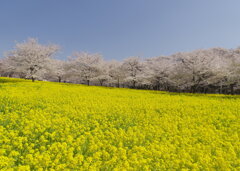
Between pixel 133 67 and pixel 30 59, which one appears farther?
pixel 133 67

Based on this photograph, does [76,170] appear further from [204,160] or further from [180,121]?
[180,121]

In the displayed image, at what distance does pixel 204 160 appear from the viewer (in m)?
5.98

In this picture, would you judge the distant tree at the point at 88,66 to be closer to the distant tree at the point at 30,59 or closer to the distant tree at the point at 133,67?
the distant tree at the point at 133,67

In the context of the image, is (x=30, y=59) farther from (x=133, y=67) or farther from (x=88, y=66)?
(x=133, y=67)

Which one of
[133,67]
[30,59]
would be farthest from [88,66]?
[30,59]

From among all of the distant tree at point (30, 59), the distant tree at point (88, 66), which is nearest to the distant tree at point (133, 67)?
the distant tree at point (88, 66)

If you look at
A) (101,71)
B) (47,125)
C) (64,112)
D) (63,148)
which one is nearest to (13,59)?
(101,71)

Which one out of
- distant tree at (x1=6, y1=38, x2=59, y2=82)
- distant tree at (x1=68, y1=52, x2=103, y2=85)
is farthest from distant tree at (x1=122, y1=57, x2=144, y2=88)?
distant tree at (x1=6, y1=38, x2=59, y2=82)

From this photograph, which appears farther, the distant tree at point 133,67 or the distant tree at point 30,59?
the distant tree at point 133,67

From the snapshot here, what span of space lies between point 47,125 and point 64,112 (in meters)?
3.14

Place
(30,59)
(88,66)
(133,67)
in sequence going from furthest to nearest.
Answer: (133,67)
(88,66)
(30,59)

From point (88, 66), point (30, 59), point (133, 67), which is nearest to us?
point (30, 59)

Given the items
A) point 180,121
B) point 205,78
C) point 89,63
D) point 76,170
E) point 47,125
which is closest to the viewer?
point 76,170

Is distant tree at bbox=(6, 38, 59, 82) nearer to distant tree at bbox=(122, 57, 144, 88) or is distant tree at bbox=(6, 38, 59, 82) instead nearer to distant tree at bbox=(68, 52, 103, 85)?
distant tree at bbox=(68, 52, 103, 85)
